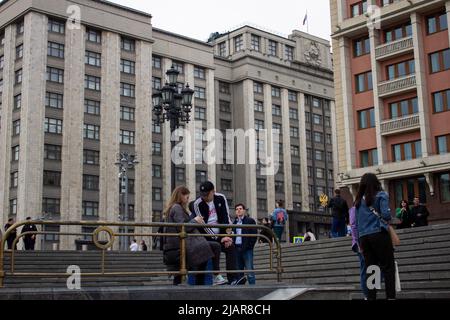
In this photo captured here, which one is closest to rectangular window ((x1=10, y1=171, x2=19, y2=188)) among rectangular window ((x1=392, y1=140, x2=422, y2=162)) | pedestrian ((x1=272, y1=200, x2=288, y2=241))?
rectangular window ((x1=392, y1=140, x2=422, y2=162))

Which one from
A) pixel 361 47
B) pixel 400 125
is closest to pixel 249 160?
pixel 361 47

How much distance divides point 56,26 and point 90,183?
16.3 metres

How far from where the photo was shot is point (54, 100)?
64.8 metres

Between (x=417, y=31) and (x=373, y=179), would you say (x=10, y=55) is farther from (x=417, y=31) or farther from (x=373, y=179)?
(x=373, y=179)

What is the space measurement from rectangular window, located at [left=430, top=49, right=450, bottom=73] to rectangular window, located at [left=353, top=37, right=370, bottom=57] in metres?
4.92

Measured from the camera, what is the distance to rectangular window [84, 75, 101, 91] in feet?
220

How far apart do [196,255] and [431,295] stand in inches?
155

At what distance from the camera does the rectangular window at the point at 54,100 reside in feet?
211

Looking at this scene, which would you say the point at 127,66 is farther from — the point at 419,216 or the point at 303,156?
the point at 419,216

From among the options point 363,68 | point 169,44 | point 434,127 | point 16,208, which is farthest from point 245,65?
point 434,127

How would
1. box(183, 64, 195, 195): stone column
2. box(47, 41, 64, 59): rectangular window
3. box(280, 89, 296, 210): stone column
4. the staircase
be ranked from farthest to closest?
box(280, 89, 296, 210): stone column, box(183, 64, 195, 195): stone column, box(47, 41, 64, 59): rectangular window, the staircase

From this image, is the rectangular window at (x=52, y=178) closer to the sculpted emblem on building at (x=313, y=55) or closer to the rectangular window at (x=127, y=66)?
the rectangular window at (x=127, y=66)

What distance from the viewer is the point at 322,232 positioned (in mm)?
68125

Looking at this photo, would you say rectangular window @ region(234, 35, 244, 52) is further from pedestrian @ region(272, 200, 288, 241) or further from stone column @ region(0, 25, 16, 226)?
pedestrian @ region(272, 200, 288, 241)
